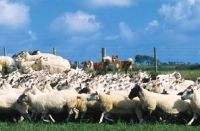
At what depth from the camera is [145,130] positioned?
1219cm

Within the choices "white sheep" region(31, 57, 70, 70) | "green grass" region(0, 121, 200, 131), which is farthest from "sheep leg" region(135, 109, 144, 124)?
"white sheep" region(31, 57, 70, 70)

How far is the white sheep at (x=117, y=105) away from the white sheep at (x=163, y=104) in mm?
273

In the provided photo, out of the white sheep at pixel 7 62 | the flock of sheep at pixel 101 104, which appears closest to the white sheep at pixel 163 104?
the flock of sheep at pixel 101 104

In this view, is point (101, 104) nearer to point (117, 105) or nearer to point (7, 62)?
point (117, 105)

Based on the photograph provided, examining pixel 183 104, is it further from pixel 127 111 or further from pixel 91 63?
pixel 91 63

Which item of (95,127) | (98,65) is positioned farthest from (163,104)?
(98,65)

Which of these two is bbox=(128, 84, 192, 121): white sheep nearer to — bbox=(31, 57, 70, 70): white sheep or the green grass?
the green grass

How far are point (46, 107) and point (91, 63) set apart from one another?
17.1 meters

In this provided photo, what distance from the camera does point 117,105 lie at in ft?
45.9

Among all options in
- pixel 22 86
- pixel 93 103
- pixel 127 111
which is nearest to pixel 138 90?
pixel 127 111

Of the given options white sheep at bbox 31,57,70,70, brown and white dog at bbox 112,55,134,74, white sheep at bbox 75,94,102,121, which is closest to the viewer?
white sheep at bbox 75,94,102,121

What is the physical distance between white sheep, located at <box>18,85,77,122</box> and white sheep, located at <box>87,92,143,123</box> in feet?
1.97

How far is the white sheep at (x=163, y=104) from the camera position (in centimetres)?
1353

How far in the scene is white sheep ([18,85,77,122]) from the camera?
1421cm
